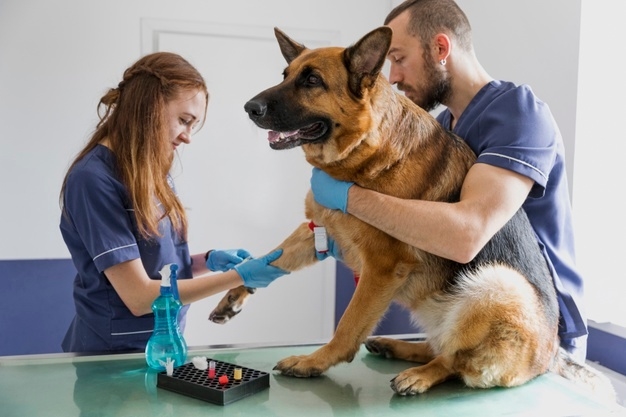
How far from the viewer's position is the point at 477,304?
151 centimetres

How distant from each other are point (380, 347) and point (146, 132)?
959 millimetres

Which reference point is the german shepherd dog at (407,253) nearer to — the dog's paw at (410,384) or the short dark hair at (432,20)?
the dog's paw at (410,384)

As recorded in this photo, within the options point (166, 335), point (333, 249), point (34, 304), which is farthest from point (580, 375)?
point (34, 304)

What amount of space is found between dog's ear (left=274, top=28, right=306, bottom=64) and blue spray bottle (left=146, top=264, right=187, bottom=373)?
67 centimetres

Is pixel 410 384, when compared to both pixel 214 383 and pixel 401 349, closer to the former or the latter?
pixel 401 349

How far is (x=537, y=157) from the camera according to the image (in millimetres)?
1638

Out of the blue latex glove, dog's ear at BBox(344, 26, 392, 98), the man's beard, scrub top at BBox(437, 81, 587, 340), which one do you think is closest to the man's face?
the man's beard

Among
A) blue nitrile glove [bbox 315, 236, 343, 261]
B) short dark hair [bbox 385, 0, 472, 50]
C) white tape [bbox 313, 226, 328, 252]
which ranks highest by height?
short dark hair [bbox 385, 0, 472, 50]

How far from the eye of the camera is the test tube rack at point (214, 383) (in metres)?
1.39

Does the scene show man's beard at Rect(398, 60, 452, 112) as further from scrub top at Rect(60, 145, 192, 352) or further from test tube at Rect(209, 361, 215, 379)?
test tube at Rect(209, 361, 215, 379)

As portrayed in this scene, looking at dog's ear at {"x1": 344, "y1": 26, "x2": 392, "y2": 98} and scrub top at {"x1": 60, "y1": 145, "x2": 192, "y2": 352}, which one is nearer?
dog's ear at {"x1": 344, "y1": 26, "x2": 392, "y2": 98}

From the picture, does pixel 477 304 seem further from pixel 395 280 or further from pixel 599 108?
pixel 599 108

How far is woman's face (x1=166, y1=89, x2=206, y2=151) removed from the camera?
81.7 inches

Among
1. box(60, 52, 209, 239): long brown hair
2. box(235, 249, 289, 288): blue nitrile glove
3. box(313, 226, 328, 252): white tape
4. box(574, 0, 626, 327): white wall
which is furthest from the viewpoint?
box(574, 0, 626, 327): white wall
